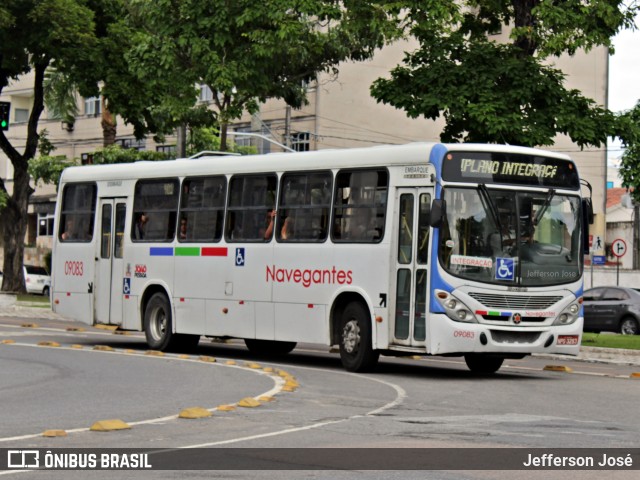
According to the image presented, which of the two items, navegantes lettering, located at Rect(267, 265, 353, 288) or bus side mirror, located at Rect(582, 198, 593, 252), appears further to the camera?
navegantes lettering, located at Rect(267, 265, 353, 288)

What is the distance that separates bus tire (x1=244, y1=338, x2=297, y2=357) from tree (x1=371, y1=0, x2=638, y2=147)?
6.26 meters

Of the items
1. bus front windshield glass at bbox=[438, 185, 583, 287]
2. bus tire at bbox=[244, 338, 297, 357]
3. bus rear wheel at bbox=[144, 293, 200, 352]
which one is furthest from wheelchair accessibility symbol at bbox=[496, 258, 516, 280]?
bus rear wheel at bbox=[144, 293, 200, 352]

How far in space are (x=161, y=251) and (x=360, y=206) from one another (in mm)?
5605

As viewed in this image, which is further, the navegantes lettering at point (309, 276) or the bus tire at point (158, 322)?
the bus tire at point (158, 322)

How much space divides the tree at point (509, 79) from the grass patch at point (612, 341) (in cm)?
408

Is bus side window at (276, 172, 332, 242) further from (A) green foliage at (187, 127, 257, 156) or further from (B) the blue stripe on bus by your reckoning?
(A) green foliage at (187, 127, 257, 156)

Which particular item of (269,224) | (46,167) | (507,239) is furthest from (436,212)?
(46,167)

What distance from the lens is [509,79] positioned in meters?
28.4

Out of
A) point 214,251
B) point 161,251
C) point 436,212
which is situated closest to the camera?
point 436,212

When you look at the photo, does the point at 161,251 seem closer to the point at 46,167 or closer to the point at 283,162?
the point at 283,162

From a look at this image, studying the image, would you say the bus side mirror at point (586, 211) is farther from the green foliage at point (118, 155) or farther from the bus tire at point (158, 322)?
the green foliage at point (118, 155)

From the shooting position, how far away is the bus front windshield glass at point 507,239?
1864 cm

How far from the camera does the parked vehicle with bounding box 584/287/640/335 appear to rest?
37031 mm

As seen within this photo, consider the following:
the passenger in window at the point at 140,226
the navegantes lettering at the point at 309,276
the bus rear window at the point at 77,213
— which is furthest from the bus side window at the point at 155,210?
the navegantes lettering at the point at 309,276
